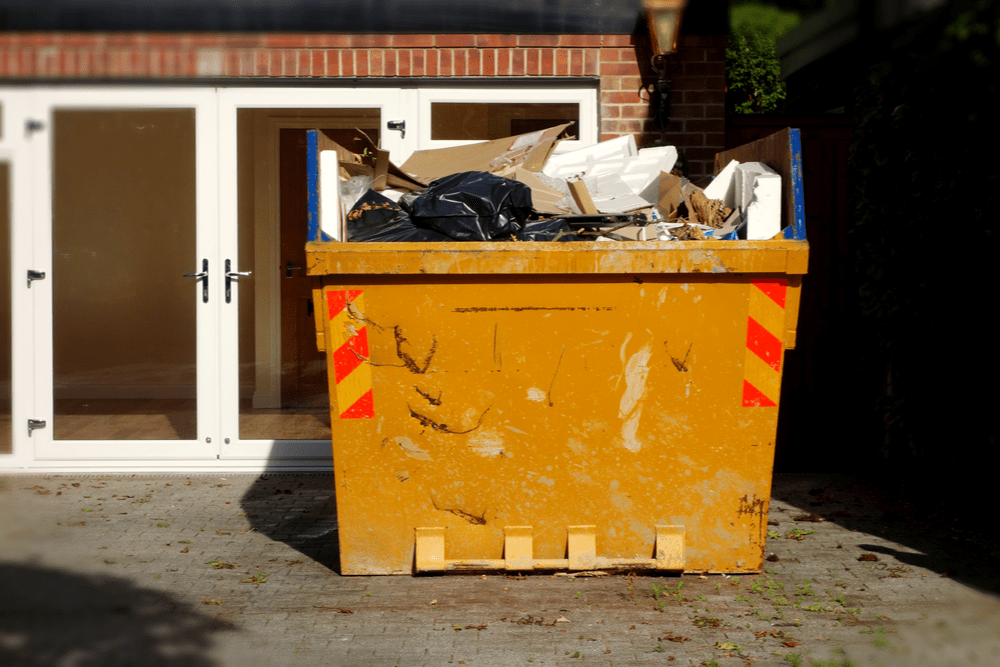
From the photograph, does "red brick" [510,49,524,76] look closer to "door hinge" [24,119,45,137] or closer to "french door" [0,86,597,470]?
"french door" [0,86,597,470]

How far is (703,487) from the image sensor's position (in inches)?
138

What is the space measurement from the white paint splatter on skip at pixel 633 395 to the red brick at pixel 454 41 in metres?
2.94

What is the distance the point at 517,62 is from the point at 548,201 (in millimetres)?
2082

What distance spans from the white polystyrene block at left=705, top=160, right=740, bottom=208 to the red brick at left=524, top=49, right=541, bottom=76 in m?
1.99

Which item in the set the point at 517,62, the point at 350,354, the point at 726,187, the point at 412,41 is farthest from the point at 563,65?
the point at 350,354

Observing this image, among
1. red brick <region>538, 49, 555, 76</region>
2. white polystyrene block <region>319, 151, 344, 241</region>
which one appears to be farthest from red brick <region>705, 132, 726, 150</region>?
white polystyrene block <region>319, 151, 344, 241</region>

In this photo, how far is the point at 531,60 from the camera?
220 inches

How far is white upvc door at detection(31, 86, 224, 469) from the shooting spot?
562 cm

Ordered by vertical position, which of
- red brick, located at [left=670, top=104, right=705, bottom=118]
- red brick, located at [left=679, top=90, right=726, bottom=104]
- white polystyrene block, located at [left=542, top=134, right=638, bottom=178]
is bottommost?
white polystyrene block, located at [left=542, top=134, right=638, bottom=178]

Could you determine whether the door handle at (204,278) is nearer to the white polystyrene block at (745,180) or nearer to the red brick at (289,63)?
the red brick at (289,63)

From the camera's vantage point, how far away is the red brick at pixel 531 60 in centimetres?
559

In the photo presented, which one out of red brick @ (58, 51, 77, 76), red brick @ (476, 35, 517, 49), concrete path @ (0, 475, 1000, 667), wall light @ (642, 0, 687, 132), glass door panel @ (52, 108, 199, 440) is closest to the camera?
concrete path @ (0, 475, 1000, 667)

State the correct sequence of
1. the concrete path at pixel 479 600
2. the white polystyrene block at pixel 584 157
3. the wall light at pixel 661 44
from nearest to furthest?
the concrete path at pixel 479 600, the white polystyrene block at pixel 584 157, the wall light at pixel 661 44

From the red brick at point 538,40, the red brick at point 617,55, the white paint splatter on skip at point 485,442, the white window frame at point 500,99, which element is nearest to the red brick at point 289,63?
the white window frame at point 500,99
